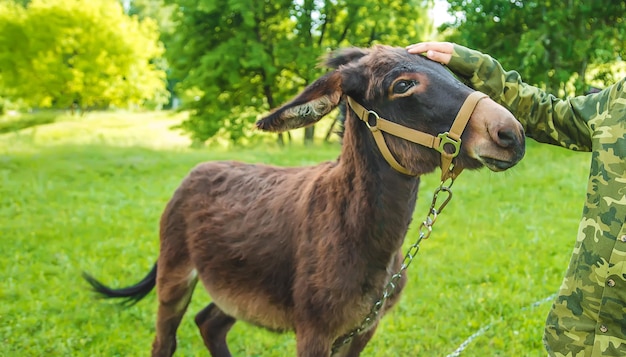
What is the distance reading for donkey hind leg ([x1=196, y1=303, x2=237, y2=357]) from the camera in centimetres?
434

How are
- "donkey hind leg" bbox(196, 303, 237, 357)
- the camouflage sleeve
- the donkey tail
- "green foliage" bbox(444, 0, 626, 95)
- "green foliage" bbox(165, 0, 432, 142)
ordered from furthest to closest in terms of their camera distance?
1. "green foliage" bbox(165, 0, 432, 142)
2. "green foliage" bbox(444, 0, 626, 95)
3. the donkey tail
4. "donkey hind leg" bbox(196, 303, 237, 357)
5. the camouflage sleeve

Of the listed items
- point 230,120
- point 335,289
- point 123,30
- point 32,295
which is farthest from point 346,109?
point 123,30

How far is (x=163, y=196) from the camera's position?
10656 millimetres

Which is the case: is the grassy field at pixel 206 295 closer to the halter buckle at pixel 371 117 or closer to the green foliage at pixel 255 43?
the halter buckle at pixel 371 117

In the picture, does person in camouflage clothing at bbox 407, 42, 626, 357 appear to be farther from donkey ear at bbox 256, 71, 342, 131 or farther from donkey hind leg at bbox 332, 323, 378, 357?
donkey hind leg at bbox 332, 323, 378, 357

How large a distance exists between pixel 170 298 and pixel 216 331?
540mm

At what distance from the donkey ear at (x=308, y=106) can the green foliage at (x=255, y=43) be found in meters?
16.5

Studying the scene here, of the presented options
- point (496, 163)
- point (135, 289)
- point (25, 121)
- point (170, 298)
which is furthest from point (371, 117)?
point (25, 121)

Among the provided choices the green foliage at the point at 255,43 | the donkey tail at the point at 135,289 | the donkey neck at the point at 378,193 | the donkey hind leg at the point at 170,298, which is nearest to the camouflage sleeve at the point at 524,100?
the donkey neck at the point at 378,193

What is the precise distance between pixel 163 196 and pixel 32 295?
16.1 ft

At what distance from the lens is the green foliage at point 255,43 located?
19594mm

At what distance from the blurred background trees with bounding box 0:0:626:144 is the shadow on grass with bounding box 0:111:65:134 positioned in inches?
62.6

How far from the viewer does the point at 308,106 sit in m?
2.69

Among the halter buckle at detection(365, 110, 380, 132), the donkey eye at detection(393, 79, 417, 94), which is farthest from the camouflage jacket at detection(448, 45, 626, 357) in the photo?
the halter buckle at detection(365, 110, 380, 132)
